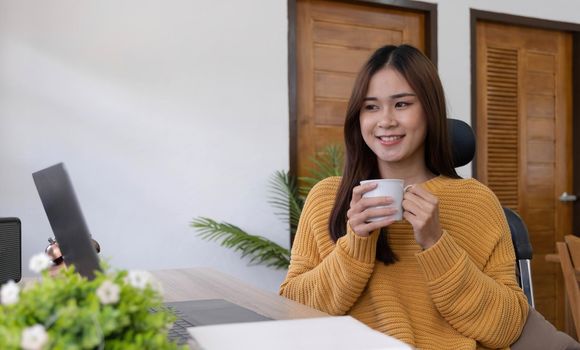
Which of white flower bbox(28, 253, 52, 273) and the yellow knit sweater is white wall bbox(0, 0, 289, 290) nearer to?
the yellow knit sweater

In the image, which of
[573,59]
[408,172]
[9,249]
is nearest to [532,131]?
[573,59]

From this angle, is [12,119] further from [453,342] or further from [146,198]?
[453,342]

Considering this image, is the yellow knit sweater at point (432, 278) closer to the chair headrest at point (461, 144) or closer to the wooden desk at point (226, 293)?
the wooden desk at point (226, 293)

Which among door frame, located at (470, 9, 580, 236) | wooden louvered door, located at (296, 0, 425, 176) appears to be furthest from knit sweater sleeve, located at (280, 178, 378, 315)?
door frame, located at (470, 9, 580, 236)

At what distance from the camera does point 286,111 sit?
3223mm

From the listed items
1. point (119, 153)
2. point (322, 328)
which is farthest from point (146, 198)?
point (322, 328)

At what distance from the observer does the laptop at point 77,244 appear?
623 millimetres

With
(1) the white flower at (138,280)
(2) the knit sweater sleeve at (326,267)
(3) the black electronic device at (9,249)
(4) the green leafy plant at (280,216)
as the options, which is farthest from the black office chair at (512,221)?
(4) the green leafy plant at (280,216)

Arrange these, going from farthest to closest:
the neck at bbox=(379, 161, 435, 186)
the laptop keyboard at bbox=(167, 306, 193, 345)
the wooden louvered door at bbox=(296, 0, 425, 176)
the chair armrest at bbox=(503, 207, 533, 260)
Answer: the wooden louvered door at bbox=(296, 0, 425, 176), the chair armrest at bbox=(503, 207, 533, 260), the neck at bbox=(379, 161, 435, 186), the laptop keyboard at bbox=(167, 306, 193, 345)

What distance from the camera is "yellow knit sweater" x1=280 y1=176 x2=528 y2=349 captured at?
1183 millimetres

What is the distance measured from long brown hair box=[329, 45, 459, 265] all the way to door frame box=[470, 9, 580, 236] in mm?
2464

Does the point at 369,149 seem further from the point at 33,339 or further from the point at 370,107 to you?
the point at 33,339

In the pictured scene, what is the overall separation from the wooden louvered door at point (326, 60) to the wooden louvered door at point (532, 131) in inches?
32.4

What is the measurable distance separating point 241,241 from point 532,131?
213 centimetres
